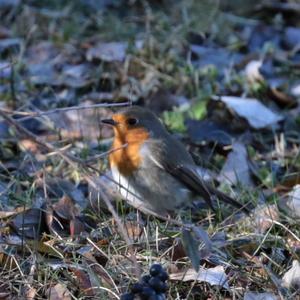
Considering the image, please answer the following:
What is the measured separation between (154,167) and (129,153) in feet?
0.54

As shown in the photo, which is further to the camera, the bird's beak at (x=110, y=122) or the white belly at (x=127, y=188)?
the bird's beak at (x=110, y=122)

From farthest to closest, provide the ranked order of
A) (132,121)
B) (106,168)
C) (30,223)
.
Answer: (106,168) < (132,121) < (30,223)

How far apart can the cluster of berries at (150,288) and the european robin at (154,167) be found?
1.45 metres

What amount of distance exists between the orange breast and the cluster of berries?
1.59m

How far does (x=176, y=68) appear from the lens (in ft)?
21.7

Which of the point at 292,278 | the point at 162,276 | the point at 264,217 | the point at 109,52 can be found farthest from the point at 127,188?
the point at 109,52

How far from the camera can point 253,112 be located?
6043mm

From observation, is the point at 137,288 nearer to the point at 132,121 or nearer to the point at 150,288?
the point at 150,288

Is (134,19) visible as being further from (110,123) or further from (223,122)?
(110,123)

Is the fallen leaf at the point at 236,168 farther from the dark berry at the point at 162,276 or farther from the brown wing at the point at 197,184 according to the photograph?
the dark berry at the point at 162,276

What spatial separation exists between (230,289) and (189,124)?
88.7 inches

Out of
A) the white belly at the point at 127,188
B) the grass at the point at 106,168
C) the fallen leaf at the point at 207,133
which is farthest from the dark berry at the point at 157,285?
the fallen leaf at the point at 207,133

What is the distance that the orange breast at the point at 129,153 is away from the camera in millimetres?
4855

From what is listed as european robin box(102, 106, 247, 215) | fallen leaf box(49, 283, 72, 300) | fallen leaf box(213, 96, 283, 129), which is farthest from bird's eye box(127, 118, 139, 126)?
fallen leaf box(49, 283, 72, 300)
